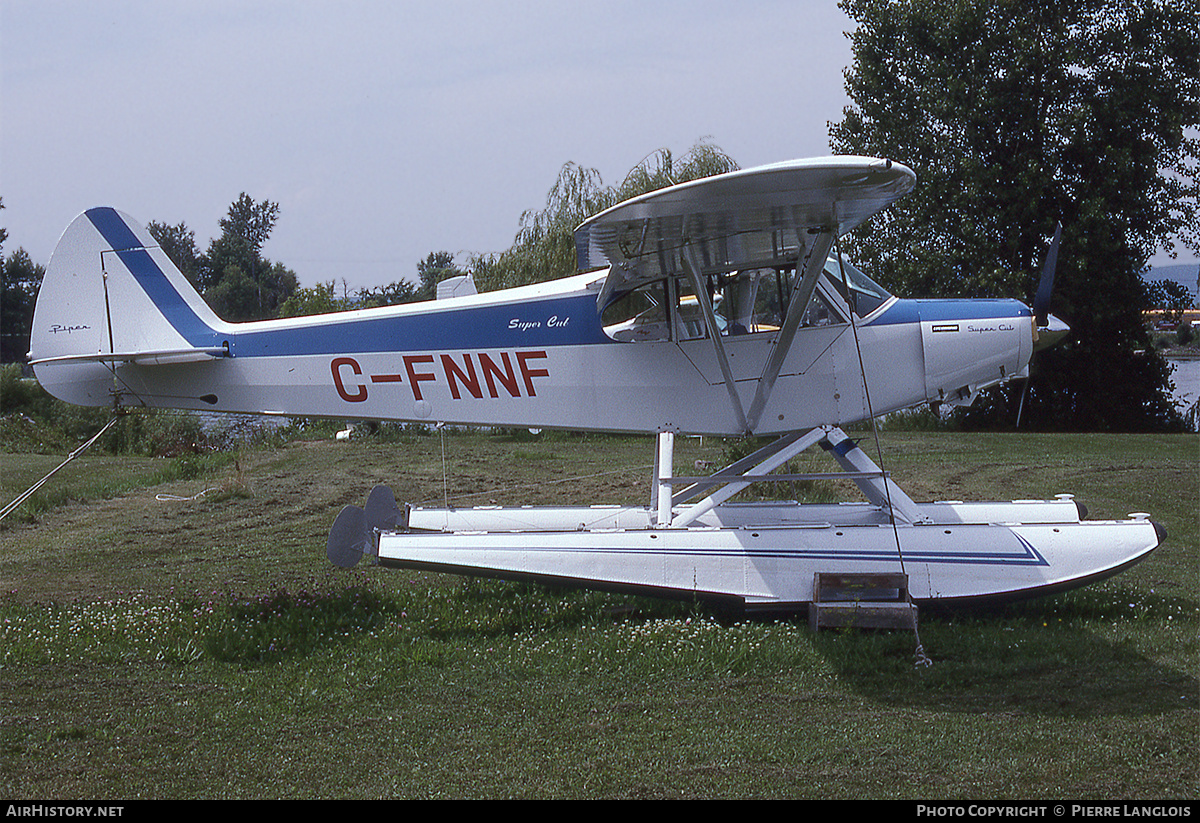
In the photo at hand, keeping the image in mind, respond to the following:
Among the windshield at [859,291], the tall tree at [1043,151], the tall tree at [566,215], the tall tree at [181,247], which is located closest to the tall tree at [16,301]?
the tall tree at [181,247]

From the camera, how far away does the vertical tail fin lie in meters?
7.27

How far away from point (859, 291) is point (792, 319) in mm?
954

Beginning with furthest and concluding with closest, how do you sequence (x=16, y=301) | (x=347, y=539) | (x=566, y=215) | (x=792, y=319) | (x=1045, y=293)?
(x=16, y=301) < (x=566, y=215) < (x=1045, y=293) < (x=347, y=539) < (x=792, y=319)

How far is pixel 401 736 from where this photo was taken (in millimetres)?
4625

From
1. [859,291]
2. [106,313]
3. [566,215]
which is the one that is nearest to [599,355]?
[859,291]

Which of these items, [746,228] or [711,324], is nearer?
[746,228]

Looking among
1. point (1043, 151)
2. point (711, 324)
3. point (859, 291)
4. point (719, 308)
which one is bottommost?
point (711, 324)

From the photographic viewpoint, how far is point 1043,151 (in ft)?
73.6

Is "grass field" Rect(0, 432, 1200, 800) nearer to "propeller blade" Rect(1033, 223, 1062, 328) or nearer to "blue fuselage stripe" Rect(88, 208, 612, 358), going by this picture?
"blue fuselage stripe" Rect(88, 208, 612, 358)

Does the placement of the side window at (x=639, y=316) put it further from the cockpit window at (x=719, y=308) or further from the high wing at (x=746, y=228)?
the high wing at (x=746, y=228)

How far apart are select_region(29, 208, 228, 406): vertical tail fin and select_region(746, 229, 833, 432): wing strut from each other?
433 cm

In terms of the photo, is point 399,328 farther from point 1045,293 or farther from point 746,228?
point 1045,293

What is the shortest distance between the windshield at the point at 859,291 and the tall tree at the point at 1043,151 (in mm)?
15041
